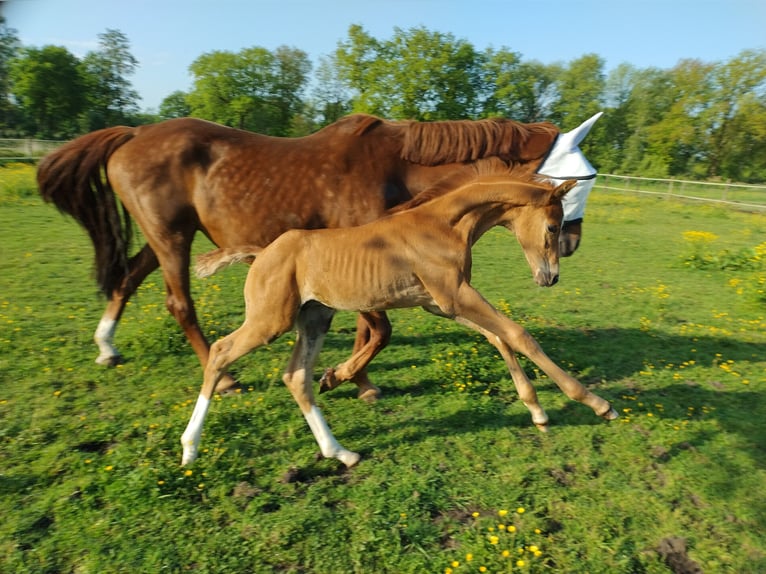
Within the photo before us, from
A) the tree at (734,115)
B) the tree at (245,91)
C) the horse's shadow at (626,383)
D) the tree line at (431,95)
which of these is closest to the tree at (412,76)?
the tree line at (431,95)

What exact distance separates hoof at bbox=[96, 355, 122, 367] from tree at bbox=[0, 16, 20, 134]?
4252cm

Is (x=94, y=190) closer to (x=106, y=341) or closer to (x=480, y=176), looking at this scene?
(x=106, y=341)

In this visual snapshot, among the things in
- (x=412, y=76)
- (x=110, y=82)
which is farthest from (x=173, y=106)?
(x=412, y=76)

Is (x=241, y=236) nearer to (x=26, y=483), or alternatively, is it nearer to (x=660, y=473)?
(x=26, y=483)

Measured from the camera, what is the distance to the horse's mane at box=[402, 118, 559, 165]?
3594 mm

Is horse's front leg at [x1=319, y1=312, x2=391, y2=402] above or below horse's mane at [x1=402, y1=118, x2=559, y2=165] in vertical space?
below

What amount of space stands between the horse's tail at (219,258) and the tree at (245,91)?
45508 millimetres

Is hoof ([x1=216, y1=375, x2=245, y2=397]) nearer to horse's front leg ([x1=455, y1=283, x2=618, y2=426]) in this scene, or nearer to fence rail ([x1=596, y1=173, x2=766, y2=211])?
horse's front leg ([x1=455, y1=283, x2=618, y2=426])

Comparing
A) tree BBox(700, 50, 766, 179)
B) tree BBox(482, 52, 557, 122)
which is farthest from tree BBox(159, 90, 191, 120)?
tree BBox(700, 50, 766, 179)

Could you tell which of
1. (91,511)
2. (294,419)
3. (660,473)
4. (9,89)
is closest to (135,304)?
(294,419)

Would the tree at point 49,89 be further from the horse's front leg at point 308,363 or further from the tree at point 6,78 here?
the horse's front leg at point 308,363

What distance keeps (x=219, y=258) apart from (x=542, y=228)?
2003mm

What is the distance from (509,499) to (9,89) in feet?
175

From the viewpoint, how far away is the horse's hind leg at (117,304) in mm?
4508
